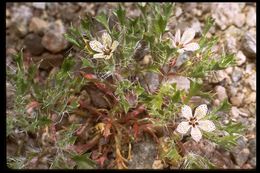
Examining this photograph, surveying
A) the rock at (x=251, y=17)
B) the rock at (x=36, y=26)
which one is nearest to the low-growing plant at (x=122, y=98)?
the rock at (x=36, y=26)

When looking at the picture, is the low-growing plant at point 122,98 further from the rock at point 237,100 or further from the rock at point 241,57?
the rock at point 241,57

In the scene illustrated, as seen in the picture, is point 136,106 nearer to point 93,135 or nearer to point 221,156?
point 93,135

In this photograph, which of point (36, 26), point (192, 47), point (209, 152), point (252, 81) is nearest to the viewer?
point (192, 47)

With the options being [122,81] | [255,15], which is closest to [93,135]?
[122,81]

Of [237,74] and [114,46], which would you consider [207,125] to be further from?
[237,74]

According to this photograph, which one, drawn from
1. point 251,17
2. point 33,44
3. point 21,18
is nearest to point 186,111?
point 251,17

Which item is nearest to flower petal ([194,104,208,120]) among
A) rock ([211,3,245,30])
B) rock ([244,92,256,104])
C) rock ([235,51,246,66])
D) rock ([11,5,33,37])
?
rock ([244,92,256,104])
